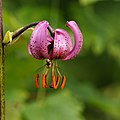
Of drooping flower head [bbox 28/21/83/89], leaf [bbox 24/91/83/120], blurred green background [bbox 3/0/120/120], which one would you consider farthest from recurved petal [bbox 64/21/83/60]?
leaf [bbox 24/91/83/120]

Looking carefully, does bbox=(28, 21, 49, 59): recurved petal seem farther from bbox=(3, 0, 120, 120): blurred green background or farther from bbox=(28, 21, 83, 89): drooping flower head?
bbox=(3, 0, 120, 120): blurred green background

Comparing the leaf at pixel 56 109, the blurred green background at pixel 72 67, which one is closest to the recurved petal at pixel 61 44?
the blurred green background at pixel 72 67

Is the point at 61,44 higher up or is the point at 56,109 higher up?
the point at 61,44

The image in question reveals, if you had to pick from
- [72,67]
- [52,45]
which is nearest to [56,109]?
[72,67]

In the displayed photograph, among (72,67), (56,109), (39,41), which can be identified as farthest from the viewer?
(72,67)

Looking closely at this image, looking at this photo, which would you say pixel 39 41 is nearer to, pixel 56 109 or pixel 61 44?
pixel 61 44

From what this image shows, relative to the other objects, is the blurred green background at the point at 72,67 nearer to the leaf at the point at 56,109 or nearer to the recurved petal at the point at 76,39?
the leaf at the point at 56,109
